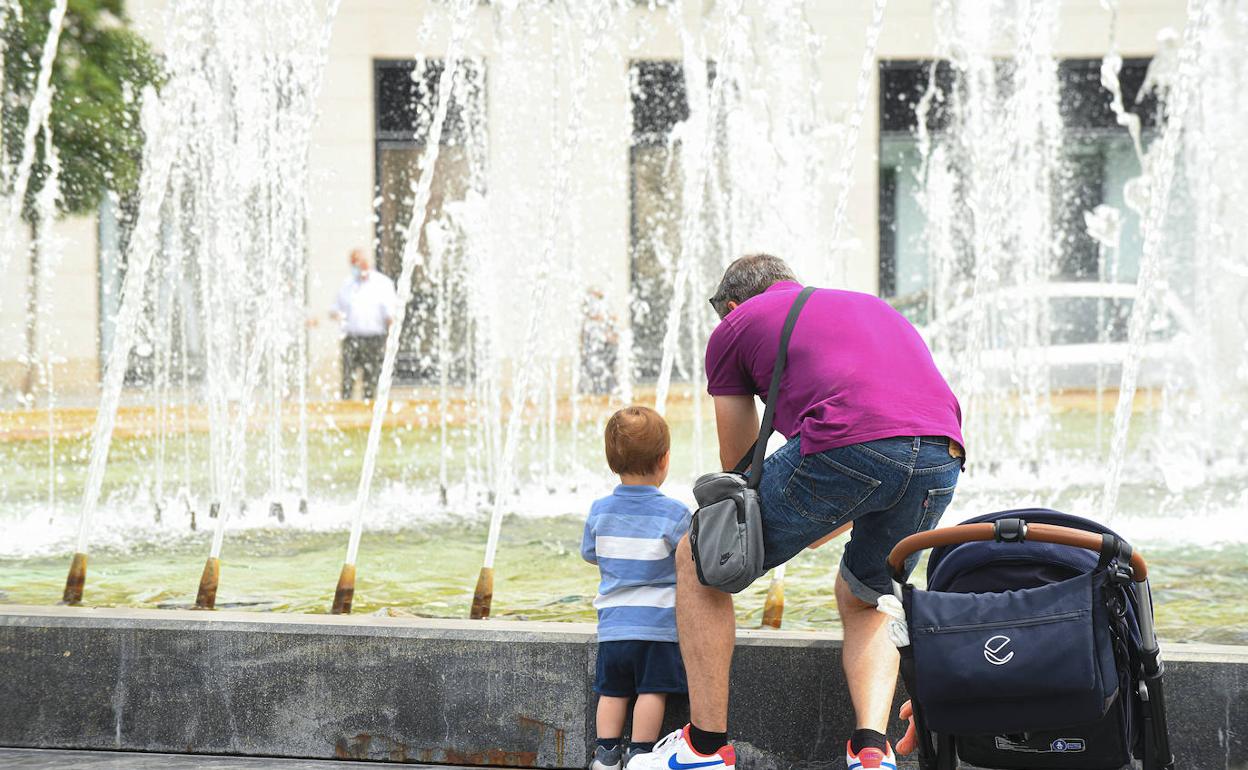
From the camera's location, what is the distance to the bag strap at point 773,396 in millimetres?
3305

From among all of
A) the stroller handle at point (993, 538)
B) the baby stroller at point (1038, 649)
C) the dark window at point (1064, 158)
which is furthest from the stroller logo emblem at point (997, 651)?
the dark window at point (1064, 158)

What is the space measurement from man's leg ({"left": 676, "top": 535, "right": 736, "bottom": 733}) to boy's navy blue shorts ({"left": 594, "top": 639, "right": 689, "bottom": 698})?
0.21 metres

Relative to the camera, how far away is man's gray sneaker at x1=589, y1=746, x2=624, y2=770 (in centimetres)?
367

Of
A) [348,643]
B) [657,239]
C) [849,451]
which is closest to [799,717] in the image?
[849,451]

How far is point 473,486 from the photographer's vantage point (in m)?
9.19

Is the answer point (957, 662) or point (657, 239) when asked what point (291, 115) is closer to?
point (657, 239)

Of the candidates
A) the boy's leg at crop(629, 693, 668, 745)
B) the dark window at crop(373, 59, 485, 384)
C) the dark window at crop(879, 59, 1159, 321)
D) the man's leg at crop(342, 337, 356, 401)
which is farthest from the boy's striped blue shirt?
the dark window at crop(879, 59, 1159, 321)

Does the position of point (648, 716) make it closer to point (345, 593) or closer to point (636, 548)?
point (636, 548)

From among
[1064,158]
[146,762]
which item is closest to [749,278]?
[146,762]

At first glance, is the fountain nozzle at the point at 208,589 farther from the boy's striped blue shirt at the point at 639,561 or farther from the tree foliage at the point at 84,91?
the tree foliage at the point at 84,91

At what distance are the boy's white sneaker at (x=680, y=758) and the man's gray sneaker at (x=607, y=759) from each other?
12 cm

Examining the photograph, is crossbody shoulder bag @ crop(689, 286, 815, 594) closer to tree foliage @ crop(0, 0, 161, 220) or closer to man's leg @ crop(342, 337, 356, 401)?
man's leg @ crop(342, 337, 356, 401)

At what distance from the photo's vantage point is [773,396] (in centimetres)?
334

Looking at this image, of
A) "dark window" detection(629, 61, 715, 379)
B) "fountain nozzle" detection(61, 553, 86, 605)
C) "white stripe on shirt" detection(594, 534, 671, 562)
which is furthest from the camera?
"dark window" detection(629, 61, 715, 379)
